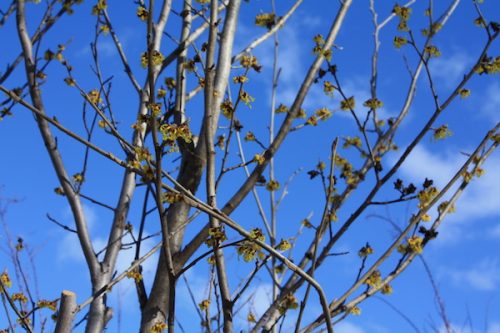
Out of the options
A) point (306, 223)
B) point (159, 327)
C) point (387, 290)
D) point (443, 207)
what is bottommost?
point (159, 327)

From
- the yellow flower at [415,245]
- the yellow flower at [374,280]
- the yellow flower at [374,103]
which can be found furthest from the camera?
the yellow flower at [374,103]

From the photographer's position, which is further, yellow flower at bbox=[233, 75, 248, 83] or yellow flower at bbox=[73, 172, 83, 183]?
yellow flower at bbox=[73, 172, 83, 183]

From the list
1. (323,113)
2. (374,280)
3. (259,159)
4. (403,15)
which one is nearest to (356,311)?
(374,280)

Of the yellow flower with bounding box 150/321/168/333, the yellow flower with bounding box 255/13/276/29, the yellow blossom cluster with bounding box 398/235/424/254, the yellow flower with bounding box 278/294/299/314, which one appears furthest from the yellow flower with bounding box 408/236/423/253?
the yellow flower with bounding box 255/13/276/29

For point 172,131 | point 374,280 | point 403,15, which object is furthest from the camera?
point 403,15

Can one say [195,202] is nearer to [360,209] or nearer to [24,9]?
[360,209]

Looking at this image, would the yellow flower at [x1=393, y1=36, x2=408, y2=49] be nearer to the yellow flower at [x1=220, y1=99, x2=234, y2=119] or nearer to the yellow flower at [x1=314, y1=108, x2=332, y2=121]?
the yellow flower at [x1=314, y1=108, x2=332, y2=121]

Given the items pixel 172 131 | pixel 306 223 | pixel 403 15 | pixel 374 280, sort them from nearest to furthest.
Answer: pixel 172 131 → pixel 374 280 → pixel 403 15 → pixel 306 223

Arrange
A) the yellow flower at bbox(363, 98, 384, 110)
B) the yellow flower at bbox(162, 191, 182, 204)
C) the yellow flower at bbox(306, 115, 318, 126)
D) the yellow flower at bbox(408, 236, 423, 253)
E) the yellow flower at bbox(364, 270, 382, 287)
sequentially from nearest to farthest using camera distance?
the yellow flower at bbox(162, 191, 182, 204) → the yellow flower at bbox(364, 270, 382, 287) → the yellow flower at bbox(408, 236, 423, 253) → the yellow flower at bbox(306, 115, 318, 126) → the yellow flower at bbox(363, 98, 384, 110)

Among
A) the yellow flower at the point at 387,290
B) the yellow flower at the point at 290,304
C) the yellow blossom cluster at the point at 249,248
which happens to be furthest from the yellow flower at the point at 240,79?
the yellow flower at the point at 387,290

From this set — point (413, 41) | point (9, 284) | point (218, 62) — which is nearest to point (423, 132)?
point (413, 41)

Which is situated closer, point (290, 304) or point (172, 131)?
point (172, 131)

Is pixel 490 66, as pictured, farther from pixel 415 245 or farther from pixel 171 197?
pixel 171 197

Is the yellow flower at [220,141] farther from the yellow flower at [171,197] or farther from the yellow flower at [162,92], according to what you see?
the yellow flower at [171,197]
